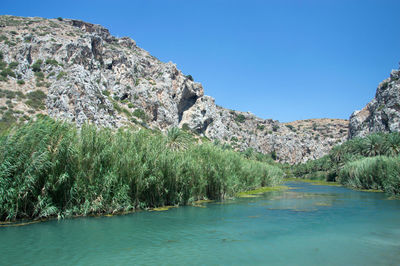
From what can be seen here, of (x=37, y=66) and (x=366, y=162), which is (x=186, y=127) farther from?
(x=366, y=162)

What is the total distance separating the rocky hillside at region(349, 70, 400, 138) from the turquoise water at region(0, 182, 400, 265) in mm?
92021

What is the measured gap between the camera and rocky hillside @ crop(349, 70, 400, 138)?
98.3 m

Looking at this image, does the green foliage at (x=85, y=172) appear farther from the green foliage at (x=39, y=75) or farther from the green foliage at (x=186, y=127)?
the green foliage at (x=186, y=127)

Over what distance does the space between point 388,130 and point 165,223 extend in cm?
10662

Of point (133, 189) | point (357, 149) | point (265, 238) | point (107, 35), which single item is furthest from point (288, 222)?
point (107, 35)

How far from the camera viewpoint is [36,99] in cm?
7138

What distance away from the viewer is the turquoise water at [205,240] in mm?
12219

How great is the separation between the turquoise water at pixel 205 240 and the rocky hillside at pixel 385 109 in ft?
302

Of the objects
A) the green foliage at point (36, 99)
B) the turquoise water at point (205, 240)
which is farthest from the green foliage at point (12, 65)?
the turquoise water at point (205, 240)

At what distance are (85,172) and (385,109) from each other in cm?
10991

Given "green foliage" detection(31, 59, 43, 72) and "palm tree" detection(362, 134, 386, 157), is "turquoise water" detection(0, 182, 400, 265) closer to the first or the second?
"palm tree" detection(362, 134, 386, 157)

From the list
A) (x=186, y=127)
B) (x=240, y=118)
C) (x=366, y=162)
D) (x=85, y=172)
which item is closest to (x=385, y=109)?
(x=366, y=162)

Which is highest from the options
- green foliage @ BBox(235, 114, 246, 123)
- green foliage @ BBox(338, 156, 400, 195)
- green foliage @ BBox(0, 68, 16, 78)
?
green foliage @ BBox(235, 114, 246, 123)

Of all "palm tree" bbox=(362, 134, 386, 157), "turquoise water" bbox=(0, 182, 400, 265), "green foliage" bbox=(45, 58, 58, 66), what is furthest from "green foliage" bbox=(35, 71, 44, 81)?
"palm tree" bbox=(362, 134, 386, 157)
